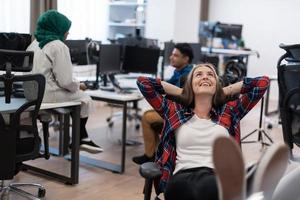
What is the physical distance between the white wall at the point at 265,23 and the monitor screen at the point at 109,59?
453 cm

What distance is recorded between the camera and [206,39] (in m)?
8.38

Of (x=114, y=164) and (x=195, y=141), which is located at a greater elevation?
(x=195, y=141)

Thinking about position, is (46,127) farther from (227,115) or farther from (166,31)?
(166,31)

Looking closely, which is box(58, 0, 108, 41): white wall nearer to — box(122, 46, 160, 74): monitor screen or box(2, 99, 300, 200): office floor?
box(122, 46, 160, 74): monitor screen

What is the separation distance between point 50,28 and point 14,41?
13.7 inches

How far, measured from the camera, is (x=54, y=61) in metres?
3.54

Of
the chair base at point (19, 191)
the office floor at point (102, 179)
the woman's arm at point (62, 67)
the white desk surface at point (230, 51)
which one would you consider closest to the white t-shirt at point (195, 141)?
the office floor at point (102, 179)

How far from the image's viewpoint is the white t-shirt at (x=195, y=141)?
7.52 ft

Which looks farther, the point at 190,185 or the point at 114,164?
the point at 114,164

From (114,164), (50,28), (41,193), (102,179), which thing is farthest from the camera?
(114,164)

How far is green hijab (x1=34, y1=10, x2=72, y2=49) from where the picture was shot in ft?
11.8

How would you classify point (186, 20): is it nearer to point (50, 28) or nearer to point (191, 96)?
point (50, 28)

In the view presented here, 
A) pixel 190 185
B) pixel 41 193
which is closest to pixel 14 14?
pixel 41 193

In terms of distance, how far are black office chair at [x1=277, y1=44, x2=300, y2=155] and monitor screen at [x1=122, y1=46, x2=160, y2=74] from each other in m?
2.19
